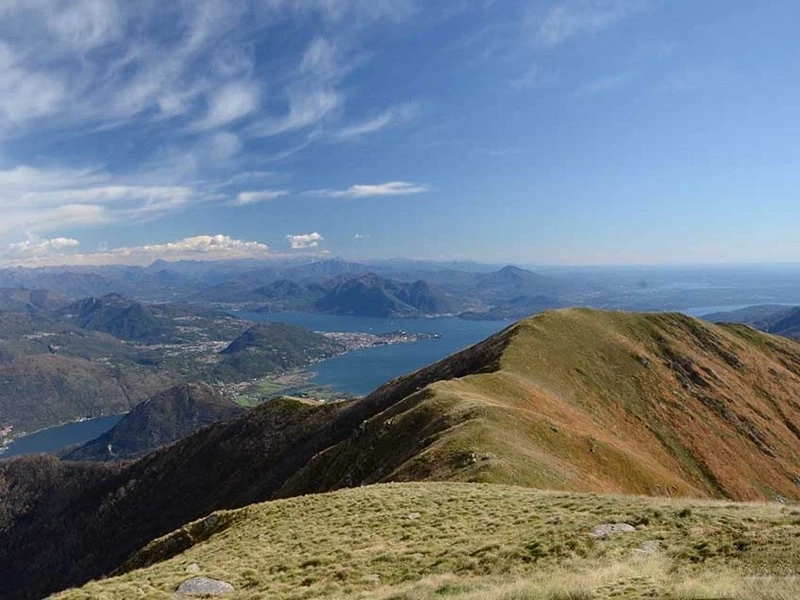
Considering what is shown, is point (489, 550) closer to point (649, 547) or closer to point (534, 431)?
point (649, 547)

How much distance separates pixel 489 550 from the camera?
20594 mm

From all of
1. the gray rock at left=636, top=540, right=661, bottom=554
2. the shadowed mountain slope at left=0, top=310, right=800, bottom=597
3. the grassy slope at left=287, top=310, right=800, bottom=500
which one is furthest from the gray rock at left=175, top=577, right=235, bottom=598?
the shadowed mountain slope at left=0, top=310, right=800, bottom=597

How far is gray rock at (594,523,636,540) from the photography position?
20.2m

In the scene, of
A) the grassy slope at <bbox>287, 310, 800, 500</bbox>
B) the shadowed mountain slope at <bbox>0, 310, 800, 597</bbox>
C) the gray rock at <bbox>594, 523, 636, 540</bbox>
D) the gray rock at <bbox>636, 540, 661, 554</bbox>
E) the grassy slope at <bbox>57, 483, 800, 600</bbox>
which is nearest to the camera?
the grassy slope at <bbox>57, 483, 800, 600</bbox>

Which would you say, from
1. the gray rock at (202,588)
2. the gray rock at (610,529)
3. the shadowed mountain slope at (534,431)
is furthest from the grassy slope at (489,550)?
the shadowed mountain slope at (534,431)

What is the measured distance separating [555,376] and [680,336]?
4346 centimetres

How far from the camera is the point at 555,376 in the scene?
76312mm

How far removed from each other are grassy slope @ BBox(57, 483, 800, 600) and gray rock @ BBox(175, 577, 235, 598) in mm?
573

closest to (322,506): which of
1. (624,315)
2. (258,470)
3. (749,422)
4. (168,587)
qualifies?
(168,587)

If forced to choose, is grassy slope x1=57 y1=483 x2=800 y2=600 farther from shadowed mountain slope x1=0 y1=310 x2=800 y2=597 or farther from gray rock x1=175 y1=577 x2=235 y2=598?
shadowed mountain slope x1=0 y1=310 x2=800 y2=597

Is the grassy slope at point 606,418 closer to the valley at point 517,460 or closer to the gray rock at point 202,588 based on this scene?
the valley at point 517,460

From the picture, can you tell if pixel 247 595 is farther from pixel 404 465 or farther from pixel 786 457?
pixel 786 457

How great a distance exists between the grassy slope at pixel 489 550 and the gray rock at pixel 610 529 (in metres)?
0.26

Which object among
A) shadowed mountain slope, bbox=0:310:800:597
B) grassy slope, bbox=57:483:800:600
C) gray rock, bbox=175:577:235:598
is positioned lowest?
shadowed mountain slope, bbox=0:310:800:597
